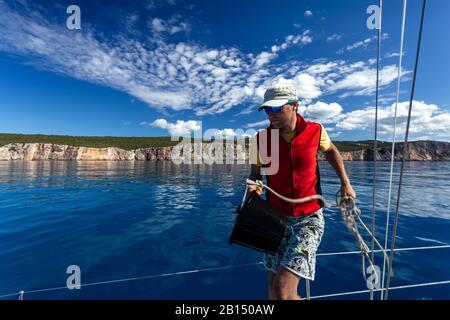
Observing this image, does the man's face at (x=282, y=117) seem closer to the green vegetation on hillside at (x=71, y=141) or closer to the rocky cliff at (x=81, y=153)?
the rocky cliff at (x=81, y=153)

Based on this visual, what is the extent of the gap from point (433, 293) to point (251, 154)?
524cm

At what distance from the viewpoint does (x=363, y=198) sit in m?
17.7

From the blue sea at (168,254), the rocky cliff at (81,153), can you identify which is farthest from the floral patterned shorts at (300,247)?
the rocky cliff at (81,153)

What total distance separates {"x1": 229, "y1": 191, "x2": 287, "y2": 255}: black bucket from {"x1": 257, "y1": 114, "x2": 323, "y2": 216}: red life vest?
1.18 feet

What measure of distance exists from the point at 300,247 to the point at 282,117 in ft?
5.74

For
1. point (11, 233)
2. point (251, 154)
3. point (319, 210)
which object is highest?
point (251, 154)

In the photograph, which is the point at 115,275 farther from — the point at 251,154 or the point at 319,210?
the point at 319,210

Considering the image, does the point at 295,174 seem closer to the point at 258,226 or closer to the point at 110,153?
the point at 258,226

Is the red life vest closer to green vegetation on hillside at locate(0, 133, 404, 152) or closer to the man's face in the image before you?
the man's face

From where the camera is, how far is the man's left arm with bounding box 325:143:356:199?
3.54 m

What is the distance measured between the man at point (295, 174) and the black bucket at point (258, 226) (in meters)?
0.18

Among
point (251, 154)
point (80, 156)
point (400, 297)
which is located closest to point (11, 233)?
point (251, 154)

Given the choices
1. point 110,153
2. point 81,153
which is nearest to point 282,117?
point 110,153
